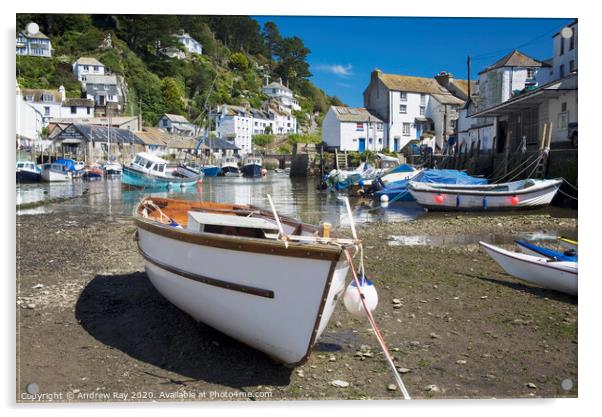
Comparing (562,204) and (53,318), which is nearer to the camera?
(53,318)

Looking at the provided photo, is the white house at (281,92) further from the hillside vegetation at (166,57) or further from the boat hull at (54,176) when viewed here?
the boat hull at (54,176)

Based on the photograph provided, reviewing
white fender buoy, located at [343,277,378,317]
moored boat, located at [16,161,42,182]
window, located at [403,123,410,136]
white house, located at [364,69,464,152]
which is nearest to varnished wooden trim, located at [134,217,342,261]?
white fender buoy, located at [343,277,378,317]

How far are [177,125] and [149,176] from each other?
1077 inches

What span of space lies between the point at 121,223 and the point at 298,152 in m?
31.9

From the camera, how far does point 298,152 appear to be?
43312 millimetres

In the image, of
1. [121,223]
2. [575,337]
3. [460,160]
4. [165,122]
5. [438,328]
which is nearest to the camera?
[575,337]

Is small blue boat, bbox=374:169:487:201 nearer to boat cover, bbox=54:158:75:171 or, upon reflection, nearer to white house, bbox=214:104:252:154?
boat cover, bbox=54:158:75:171

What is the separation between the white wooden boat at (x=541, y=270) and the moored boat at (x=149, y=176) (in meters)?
24.5

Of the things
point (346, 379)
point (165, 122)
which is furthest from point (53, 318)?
point (165, 122)

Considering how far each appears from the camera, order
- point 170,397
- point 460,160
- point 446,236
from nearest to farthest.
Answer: point 170,397
point 446,236
point 460,160

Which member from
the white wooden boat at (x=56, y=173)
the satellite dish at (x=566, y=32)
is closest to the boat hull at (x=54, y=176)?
the white wooden boat at (x=56, y=173)

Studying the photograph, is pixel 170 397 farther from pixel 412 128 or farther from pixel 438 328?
pixel 412 128

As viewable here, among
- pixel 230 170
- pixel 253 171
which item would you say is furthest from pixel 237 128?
pixel 253 171

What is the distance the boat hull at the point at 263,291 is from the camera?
11.3 ft
